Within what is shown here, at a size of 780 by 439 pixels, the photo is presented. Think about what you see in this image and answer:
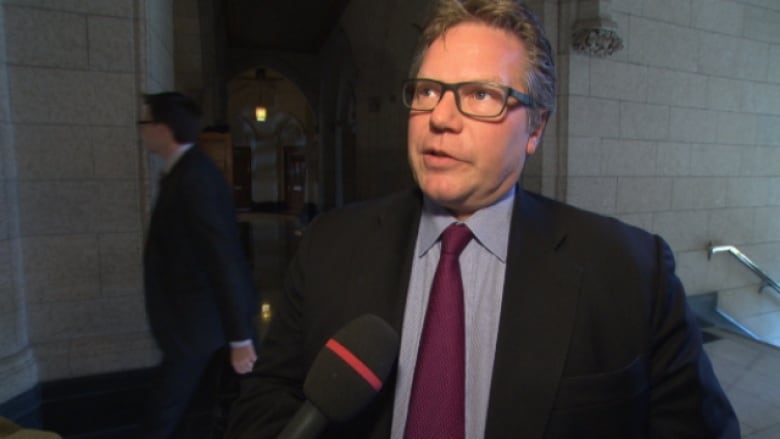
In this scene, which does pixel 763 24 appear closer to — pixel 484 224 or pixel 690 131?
pixel 690 131

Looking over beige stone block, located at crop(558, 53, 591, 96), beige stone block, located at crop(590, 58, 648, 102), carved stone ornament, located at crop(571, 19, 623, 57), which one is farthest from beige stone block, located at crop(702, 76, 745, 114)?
beige stone block, located at crop(558, 53, 591, 96)

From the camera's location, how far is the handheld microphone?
0.68 m

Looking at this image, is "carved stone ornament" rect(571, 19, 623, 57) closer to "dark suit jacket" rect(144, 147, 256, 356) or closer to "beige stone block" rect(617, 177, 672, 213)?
"beige stone block" rect(617, 177, 672, 213)

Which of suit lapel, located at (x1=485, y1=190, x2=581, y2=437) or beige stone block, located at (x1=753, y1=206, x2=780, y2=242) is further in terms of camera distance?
beige stone block, located at (x1=753, y1=206, x2=780, y2=242)

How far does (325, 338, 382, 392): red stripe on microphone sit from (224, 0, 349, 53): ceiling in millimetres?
10408

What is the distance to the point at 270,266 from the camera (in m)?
7.39

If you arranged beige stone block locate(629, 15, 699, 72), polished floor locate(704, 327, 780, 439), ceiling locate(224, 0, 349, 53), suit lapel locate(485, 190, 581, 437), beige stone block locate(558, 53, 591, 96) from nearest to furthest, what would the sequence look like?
suit lapel locate(485, 190, 581, 437), polished floor locate(704, 327, 780, 439), beige stone block locate(558, 53, 591, 96), beige stone block locate(629, 15, 699, 72), ceiling locate(224, 0, 349, 53)

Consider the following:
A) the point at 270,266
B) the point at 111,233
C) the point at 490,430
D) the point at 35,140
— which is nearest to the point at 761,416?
the point at 490,430

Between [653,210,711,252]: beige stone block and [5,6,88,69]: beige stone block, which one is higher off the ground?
[5,6,88,69]: beige stone block

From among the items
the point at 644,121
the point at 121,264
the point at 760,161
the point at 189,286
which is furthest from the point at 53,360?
the point at 760,161

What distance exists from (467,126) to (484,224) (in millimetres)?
225

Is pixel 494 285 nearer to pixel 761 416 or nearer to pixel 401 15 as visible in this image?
pixel 761 416

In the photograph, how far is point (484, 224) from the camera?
106 centimetres

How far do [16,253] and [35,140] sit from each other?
65 cm
